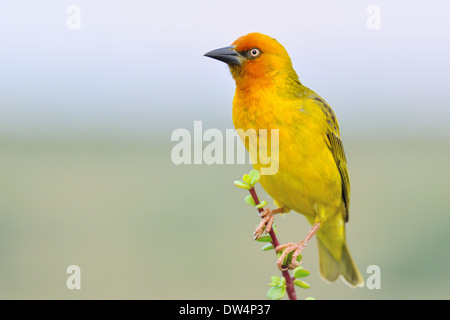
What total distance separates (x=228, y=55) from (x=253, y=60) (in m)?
0.17

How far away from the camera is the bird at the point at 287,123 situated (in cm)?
271

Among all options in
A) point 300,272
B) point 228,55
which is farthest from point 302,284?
point 228,55

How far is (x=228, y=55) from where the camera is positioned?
271 centimetres

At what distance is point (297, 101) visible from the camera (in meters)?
2.87

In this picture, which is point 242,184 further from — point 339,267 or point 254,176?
point 339,267

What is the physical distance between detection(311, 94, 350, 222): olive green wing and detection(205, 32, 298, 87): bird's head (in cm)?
39

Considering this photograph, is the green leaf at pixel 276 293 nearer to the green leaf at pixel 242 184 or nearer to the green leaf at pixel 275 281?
the green leaf at pixel 275 281

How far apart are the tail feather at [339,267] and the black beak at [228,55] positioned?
5.74 ft

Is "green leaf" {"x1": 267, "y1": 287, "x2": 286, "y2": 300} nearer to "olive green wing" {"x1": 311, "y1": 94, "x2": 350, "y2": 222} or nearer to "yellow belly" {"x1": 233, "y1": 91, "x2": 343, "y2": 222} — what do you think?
"yellow belly" {"x1": 233, "y1": 91, "x2": 343, "y2": 222}

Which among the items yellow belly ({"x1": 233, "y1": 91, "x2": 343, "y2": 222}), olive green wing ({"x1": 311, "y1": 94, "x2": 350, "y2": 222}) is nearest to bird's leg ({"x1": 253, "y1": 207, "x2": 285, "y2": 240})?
yellow belly ({"x1": 233, "y1": 91, "x2": 343, "y2": 222})

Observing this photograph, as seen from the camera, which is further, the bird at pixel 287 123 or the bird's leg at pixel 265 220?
the bird at pixel 287 123

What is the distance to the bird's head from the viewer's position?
109 inches

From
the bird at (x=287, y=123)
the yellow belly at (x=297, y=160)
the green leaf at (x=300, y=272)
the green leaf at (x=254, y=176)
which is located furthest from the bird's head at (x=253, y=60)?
the green leaf at (x=300, y=272)

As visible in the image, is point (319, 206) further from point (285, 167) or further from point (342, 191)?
point (285, 167)
